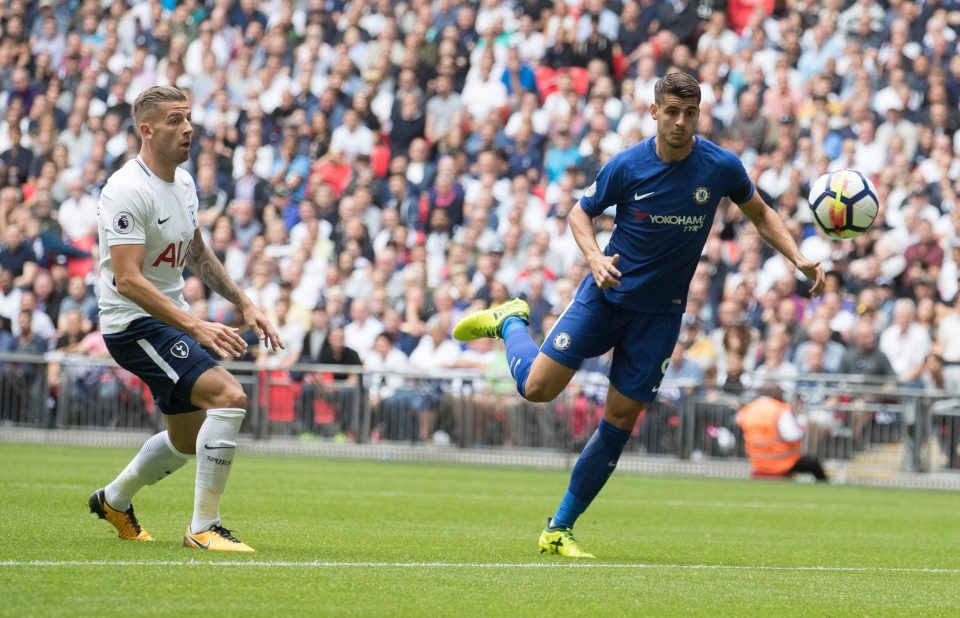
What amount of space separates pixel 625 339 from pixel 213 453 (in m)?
2.54

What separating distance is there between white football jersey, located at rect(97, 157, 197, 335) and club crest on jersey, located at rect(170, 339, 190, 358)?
24cm

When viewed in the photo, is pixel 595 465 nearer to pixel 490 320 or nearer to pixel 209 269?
pixel 490 320

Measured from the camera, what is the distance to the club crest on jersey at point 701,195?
9180 millimetres

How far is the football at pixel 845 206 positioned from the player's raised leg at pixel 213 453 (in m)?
3.92

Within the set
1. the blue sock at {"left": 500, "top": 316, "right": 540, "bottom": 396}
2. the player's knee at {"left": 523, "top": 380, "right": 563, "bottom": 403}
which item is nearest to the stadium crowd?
the blue sock at {"left": 500, "top": 316, "right": 540, "bottom": 396}

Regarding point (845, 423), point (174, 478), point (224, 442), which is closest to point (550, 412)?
point (845, 423)

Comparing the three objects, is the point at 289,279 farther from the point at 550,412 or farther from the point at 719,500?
the point at 719,500

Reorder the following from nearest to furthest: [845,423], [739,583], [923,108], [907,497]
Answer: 1. [739,583]
2. [907,497]
3. [845,423]
4. [923,108]

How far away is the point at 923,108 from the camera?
21.8m

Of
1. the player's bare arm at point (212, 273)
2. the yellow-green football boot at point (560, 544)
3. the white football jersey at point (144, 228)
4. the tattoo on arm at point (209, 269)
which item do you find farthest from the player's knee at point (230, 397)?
the yellow-green football boot at point (560, 544)

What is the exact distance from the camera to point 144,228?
8.35 m

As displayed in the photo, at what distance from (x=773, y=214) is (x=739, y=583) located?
2555 mm

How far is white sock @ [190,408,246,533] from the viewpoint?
8.30m

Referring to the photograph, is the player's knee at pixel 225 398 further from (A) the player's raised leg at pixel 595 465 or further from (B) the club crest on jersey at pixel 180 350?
(A) the player's raised leg at pixel 595 465
